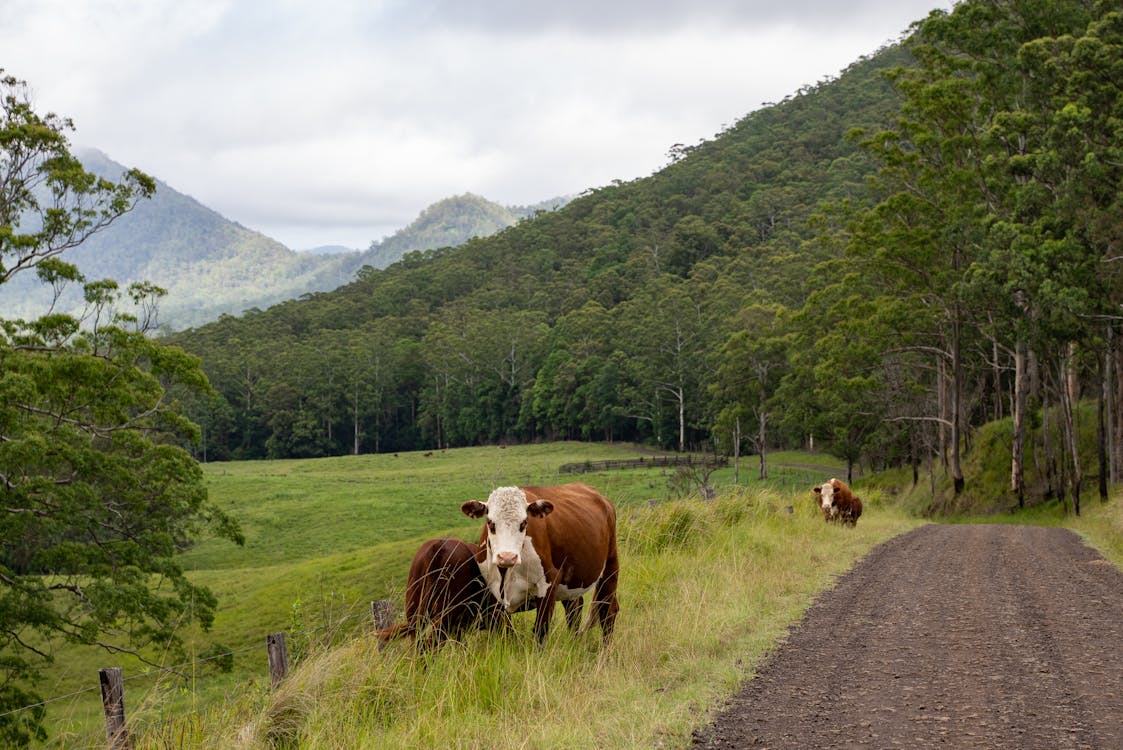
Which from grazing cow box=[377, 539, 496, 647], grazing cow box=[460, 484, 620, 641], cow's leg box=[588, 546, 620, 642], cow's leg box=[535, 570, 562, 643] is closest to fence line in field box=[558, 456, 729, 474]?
cow's leg box=[588, 546, 620, 642]

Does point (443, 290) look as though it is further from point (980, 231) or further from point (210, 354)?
point (980, 231)

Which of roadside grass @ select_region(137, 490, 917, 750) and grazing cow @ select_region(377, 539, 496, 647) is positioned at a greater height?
grazing cow @ select_region(377, 539, 496, 647)

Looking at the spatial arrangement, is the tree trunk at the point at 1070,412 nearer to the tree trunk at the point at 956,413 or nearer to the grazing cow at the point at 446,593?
the tree trunk at the point at 956,413

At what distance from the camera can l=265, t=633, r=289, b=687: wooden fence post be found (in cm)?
699

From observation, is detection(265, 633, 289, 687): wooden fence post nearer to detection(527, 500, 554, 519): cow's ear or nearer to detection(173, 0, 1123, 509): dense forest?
detection(527, 500, 554, 519): cow's ear

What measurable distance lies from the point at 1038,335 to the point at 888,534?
36.7 feet

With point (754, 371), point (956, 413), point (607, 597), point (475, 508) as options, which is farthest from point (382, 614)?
point (754, 371)

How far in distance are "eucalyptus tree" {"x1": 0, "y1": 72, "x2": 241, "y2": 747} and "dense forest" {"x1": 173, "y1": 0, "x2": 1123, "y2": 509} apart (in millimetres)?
2587

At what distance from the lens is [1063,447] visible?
32688 mm

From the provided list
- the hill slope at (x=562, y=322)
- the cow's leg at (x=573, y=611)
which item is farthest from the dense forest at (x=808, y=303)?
the cow's leg at (x=573, y=611)

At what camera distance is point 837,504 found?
23.5 metres

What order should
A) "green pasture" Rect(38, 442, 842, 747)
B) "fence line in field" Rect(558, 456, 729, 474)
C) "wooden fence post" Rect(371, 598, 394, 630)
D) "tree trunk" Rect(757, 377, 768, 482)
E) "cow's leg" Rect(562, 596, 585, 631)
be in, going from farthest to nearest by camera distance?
"fence line in field" Rect(558, 456, 729, 474) → "tree trunk" Rect(757, 377, 768, 482) → "green pasture" Rect(38, 442, 842, 747) → "cow's leg" Rect(562, 596, 585, 631) → "wooden fence post" Rect(371, 598, 394, 630)

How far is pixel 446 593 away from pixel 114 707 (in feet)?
9.70

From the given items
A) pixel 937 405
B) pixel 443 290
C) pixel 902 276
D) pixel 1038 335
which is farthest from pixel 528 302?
pixel 1038 335
